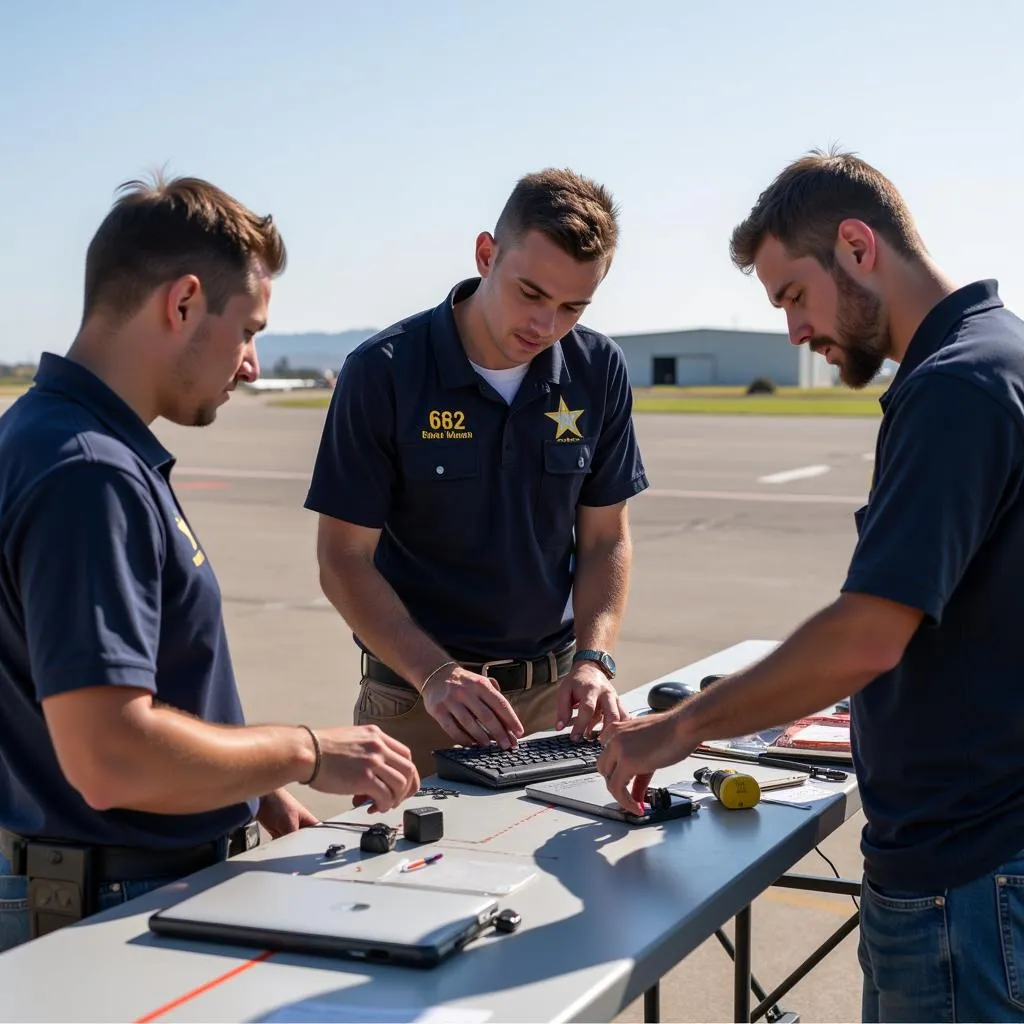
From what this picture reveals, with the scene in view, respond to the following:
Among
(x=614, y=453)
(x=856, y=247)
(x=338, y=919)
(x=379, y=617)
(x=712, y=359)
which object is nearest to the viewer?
(x=338, y=919)

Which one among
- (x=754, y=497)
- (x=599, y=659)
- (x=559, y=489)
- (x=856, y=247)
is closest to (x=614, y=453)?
(x=559, y=489)

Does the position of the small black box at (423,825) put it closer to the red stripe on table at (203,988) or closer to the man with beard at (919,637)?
the man with beard at (919,637)

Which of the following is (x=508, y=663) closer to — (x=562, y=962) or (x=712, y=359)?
(x=562, y=962)

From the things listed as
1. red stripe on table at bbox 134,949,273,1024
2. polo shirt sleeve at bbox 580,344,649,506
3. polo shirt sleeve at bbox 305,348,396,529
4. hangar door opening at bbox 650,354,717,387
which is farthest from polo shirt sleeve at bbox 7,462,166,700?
hangar door opening at bbox 650,354,717,387

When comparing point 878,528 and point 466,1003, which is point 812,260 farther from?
point 466,1003

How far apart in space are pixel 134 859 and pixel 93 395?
75 centimetres

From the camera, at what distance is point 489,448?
10.2 feet

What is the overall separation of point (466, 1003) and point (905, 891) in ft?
2.79

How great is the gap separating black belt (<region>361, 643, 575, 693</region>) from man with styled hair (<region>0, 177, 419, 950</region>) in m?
1.04

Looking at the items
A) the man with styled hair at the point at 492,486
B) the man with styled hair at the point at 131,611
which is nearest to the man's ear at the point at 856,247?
the man with styled hair at the point at 492,486

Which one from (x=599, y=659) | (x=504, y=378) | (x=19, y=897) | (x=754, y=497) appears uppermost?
(x=504, y=378)

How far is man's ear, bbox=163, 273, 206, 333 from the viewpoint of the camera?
184 centimetres

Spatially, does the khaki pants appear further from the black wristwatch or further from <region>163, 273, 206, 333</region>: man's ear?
<region>163, 273, 206, 333</region>: man's ear

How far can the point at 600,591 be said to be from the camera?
3.25 metres
